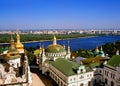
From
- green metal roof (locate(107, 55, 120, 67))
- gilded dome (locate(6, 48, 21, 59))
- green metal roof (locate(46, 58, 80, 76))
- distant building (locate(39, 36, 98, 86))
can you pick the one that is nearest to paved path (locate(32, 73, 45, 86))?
distant building (locate(39, 36, 98, 86))

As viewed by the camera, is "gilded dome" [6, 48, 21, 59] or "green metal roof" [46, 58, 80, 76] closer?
"green metal roof" [46, 58, 80, 76]

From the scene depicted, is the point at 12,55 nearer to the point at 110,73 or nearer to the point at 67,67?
the point at 67,67

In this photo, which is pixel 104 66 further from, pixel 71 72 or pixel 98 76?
pixel 71 72

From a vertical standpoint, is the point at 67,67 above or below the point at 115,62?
below

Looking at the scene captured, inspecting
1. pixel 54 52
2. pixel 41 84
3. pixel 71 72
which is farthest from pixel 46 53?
pixel 71 72

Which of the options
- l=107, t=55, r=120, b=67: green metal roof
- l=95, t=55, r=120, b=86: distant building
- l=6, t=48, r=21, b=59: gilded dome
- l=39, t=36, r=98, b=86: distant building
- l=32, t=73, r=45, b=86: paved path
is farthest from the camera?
l=32, t=73, r=45, b=86: paved path

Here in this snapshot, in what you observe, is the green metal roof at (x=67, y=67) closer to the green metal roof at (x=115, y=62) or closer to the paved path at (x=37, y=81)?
the paved path at (x=37, y=81)

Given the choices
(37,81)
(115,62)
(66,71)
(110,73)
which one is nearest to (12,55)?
(37,81)

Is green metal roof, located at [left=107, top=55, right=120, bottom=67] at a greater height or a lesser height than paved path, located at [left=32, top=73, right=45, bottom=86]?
greater

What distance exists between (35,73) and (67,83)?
9232 millimetres

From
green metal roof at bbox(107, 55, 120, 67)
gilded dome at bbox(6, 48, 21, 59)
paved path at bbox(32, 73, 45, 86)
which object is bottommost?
paved path at bbox(32, 73, 45, 86)

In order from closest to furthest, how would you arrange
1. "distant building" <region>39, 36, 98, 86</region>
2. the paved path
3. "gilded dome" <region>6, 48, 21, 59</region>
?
1. "distant building" <region>39, 36, 98, 86</region>
2. "gilded dome" <region>6, 48, 21, 59</region>
3. the paved path

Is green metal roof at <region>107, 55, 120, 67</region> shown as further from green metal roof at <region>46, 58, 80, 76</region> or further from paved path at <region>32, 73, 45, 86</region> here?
paved path at <region>32, 73, 45, 86</region>

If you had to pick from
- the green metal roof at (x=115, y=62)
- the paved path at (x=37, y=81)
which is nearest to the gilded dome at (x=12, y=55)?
the paved path at (x=37, y=81)
